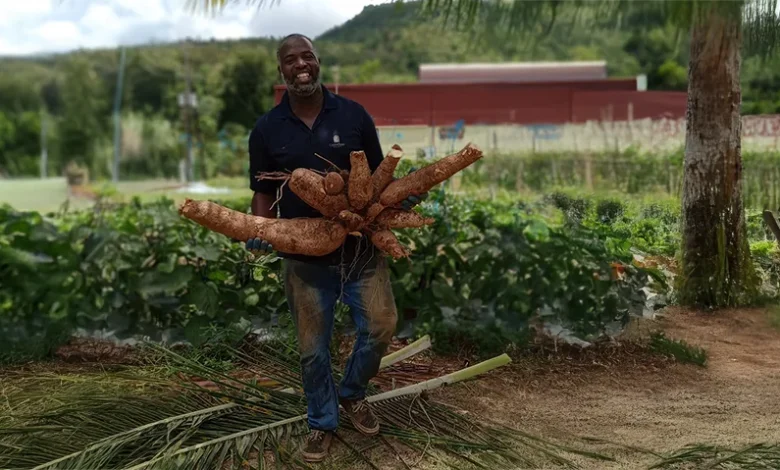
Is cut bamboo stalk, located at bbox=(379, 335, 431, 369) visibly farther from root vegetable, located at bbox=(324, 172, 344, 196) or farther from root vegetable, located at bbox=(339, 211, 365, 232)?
root vegetable, located at bbox=(324, 172, 344, 196)

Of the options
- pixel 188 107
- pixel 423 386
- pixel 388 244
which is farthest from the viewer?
pixel 188 107

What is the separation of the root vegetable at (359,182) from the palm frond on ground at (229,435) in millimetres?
827

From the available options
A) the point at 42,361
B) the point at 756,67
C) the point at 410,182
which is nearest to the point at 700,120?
the point at 756,67

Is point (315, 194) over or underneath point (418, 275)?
over

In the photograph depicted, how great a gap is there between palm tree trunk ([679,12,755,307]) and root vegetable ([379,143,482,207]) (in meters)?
1.06

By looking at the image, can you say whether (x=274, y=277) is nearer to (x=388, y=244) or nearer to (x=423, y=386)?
(x=423, y=386)

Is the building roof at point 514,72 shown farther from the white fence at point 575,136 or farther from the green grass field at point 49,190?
the green grass field at point 49,190

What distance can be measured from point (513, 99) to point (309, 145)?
1.39 m

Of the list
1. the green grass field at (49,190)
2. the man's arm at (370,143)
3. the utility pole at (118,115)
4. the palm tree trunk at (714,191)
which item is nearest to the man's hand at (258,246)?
the man's arm at (370,143)

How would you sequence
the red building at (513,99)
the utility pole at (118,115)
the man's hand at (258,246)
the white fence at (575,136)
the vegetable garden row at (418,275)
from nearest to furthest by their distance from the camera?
the man's hand at (258,246) → the white fence at (575,136) → the red building at (513,99) → the vegetable garden row at (418,275) → the utility pole at (118,115)

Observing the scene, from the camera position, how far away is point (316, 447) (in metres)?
2.66

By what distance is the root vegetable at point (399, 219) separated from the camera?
256cm

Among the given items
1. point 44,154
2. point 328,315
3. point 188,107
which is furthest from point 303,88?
point 44,154

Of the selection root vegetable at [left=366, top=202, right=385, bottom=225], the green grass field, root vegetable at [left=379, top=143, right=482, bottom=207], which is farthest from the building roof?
the green grass field
